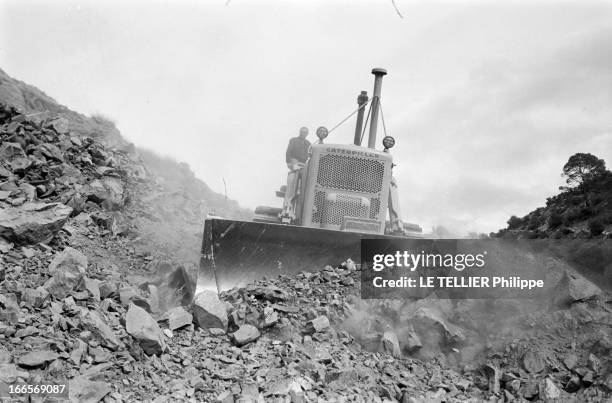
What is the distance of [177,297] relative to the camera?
6.28 m

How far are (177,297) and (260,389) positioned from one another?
245cm

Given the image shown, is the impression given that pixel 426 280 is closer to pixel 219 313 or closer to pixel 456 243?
pixel 456 243

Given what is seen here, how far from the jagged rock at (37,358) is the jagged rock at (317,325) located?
2.40m

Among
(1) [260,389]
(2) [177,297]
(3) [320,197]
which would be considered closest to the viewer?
(1) [260,389]

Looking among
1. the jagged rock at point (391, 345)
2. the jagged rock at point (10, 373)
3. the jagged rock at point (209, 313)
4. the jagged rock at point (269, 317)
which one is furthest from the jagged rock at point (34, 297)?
the jagged rock at point (391, 345)

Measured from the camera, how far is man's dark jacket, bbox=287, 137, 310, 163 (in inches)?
355

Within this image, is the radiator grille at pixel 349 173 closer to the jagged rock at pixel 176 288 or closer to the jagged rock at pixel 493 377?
the jagged rock at pixel 176 288

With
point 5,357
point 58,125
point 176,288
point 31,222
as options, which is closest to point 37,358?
point 5,357

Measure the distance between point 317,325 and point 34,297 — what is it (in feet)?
8.77

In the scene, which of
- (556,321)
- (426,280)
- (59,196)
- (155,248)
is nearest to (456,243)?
(426,280)

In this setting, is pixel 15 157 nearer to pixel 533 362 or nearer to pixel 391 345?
pixel 391 345

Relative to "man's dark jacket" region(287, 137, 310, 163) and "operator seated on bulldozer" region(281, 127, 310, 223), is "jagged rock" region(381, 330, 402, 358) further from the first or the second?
"man's dark jacket" region(287, 137, 310, 163)

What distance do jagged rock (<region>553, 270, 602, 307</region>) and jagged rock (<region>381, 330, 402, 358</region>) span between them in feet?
6.33

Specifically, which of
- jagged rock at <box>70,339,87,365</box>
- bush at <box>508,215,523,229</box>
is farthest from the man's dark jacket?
bush at <box>508,215,523,229</box>
